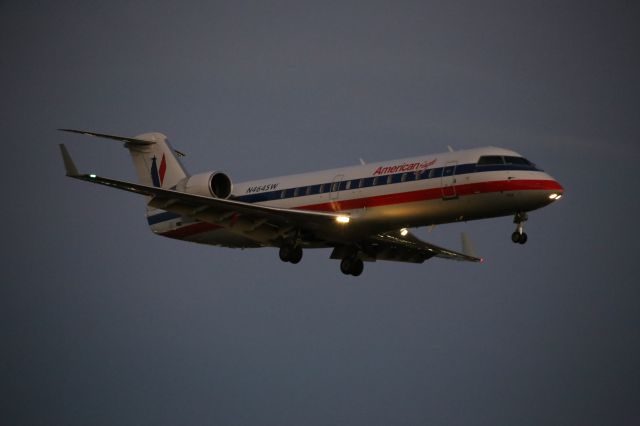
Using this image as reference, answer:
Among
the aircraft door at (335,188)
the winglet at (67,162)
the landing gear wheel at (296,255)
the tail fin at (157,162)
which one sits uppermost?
Answer: the tail fin at (157,162)

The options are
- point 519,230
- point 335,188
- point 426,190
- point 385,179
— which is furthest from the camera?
point 335,188

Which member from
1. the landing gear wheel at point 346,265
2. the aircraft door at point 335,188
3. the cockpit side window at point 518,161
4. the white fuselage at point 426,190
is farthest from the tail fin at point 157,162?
the cockpit side window at point 518,161

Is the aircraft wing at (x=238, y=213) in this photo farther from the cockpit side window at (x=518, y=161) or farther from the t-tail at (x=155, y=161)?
the cockpit side window at (x=518, y=161)

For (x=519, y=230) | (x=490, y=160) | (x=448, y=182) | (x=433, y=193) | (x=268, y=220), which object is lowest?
(x=519, y=230)

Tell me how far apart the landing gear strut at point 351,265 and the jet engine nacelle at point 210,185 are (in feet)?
15.9

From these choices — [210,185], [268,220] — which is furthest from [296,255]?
[210,185]

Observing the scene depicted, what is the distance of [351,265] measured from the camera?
123 feet

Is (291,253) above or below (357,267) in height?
below

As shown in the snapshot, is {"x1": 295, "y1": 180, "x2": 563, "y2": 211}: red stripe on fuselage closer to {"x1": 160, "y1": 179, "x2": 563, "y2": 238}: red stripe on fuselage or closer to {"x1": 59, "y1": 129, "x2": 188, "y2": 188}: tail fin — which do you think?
{"x1": 160, "y1": 179, "x2": 563, "y2": 238}: red stripe on fuselage

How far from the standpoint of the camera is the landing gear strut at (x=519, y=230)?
31.2 metres

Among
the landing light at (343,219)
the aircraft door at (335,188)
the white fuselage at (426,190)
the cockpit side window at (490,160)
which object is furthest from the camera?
the aircraft door at (335,188)

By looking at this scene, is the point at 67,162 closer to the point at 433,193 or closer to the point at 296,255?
the point at 296,255

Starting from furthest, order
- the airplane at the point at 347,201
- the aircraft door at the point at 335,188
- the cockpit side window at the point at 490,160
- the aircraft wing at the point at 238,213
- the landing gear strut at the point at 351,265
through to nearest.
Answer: the landing gear strut at the point at 351,265, the aircraft door at the point at 335,188, the aircraft wing at the point at 238,213, the cockpit side window at the point at 490,160, the airplane at the point at 347,201

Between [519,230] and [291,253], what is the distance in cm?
784
